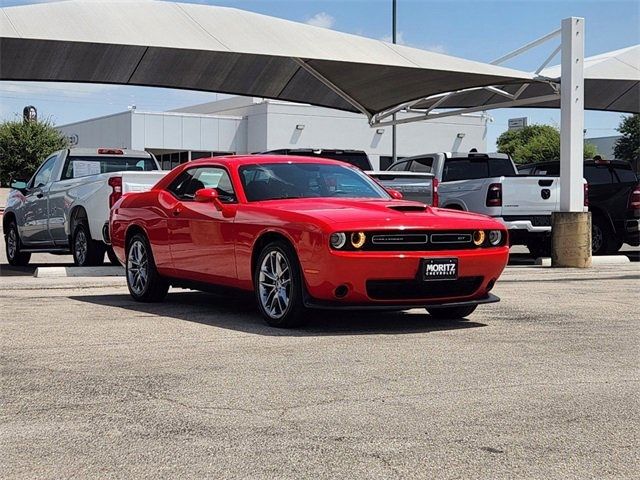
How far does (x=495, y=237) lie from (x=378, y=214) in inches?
44.3

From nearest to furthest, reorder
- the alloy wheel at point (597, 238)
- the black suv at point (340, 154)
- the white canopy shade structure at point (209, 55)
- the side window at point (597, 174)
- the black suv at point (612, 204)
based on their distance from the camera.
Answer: the white canopy shade structure at point (209, 55) → the black suv at point (340, 154) → the black suv at point (612, 204) → the alloy wheel at point (597, 238) → the side window at point (597, 174)

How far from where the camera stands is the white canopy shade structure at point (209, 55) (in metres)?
15.2

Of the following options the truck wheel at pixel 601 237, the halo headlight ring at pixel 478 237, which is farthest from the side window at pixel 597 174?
the halo headlight ring at pixel 478 237

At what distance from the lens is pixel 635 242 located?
1725 cm

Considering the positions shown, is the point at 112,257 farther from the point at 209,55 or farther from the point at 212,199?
the point at 209,55

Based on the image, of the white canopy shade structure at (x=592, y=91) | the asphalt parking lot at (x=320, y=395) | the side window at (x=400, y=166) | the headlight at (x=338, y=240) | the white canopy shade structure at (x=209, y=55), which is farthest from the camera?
the white canopy shade structure at (x=592, y=91)

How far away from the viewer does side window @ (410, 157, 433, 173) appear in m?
18.0

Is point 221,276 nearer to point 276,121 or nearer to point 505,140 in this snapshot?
point 276,121

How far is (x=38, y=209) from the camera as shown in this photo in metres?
15.0

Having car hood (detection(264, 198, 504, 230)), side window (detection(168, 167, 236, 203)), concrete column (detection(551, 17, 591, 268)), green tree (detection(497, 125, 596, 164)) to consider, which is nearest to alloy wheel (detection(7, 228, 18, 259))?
side window (detection(168, 167, 236, 203))

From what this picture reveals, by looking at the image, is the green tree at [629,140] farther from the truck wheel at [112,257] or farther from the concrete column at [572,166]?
the truck wheel at [112,257]

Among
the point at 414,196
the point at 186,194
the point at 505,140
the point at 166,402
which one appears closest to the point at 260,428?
the point at 166,402

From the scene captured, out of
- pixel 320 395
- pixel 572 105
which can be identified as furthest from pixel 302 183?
pixel 572 105

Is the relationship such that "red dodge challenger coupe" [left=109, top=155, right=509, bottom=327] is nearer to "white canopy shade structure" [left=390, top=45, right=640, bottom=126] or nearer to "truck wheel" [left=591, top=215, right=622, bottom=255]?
"truck wheel" [left=591, top=215, right=622, bottom=255]
